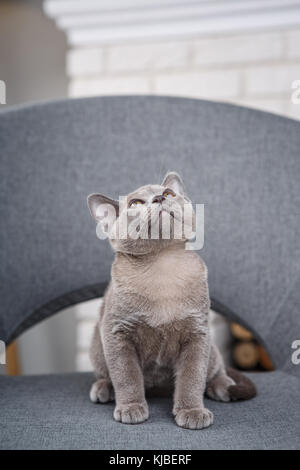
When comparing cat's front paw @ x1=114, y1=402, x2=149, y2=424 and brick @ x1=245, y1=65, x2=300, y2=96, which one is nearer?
cat's front paw @ x1=114, y1=402, x2=149, y2=424

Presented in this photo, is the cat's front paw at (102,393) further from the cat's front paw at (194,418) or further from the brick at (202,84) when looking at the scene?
the brick at (202,84)

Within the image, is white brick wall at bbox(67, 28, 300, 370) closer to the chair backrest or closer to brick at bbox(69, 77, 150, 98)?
brick at bbox(69, 77, 150, 98)

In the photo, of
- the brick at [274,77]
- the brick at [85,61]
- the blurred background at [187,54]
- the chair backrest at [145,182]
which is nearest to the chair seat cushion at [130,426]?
the chair backrest at [145,182]

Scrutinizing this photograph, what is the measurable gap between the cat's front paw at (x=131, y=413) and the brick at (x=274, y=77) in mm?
1196

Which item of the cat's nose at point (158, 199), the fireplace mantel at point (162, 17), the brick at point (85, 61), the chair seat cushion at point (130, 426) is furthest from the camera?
the brick at point (85, 61)

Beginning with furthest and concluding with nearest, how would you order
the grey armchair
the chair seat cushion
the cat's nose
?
the grey armchair
the cat's nose
the chair seat cushion

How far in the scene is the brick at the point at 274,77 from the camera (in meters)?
1.55

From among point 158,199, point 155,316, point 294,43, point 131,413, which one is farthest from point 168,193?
point 294,43

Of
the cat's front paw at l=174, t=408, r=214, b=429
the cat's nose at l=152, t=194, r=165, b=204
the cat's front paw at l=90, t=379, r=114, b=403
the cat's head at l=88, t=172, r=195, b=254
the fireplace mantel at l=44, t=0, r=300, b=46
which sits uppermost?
the fireplace mantel at l=44, t=0, r=300, b=46

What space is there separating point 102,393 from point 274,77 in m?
1.21

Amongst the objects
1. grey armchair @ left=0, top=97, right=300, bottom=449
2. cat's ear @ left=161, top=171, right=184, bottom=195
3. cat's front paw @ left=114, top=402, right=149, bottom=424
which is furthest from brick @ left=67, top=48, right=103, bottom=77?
cat's front paw @ left=114, top=402, right=149, bottom=424

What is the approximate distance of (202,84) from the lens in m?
1.59

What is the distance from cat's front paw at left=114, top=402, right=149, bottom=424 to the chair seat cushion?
10mm

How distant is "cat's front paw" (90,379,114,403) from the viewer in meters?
0.86
